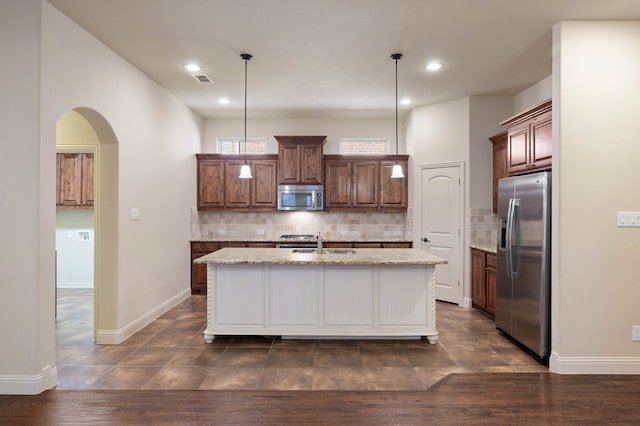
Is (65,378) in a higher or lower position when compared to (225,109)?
lower

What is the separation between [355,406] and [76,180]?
592 centimetres

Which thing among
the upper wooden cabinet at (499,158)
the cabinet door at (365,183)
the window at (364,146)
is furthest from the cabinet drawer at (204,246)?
the upper wooden cabinet at (499,158)

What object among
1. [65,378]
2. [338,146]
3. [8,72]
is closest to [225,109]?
[338,146]

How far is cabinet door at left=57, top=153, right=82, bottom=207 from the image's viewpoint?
6121 mm

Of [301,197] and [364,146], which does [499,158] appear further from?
[301,197]

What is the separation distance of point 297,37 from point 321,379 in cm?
314

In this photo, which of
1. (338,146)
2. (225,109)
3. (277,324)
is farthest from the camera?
(338,146)

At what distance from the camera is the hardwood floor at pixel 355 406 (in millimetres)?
2453

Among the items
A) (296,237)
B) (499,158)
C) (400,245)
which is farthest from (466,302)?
(296,237)

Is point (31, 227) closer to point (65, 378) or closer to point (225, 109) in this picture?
point (65, 378)

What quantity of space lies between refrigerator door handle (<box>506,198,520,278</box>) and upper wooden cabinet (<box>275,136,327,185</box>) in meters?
3.25

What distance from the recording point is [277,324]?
12.9ft

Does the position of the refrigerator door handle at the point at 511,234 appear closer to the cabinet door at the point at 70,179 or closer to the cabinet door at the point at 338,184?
the cabinet door at the point at 338,184

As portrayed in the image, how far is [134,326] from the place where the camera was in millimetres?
4219
